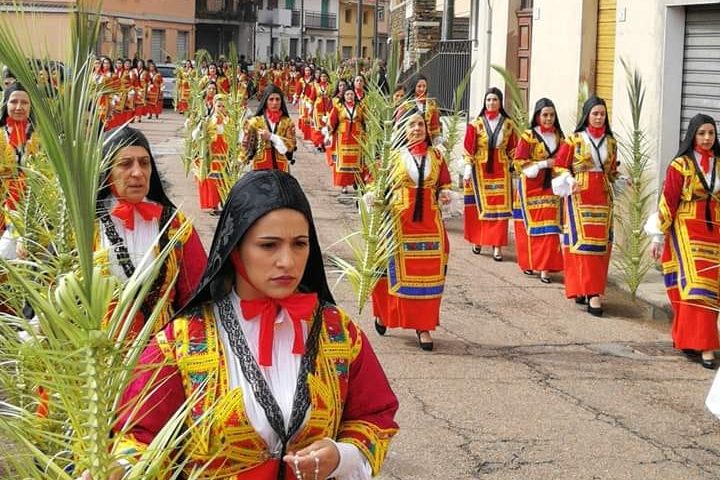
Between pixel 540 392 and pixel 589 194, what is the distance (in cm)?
294

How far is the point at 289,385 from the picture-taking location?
3271mm

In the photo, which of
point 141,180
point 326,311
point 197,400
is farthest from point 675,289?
point 197,400

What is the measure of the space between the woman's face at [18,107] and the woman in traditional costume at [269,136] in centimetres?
529

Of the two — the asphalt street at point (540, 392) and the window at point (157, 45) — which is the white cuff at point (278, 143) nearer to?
the asphalt street at point (540, 392)

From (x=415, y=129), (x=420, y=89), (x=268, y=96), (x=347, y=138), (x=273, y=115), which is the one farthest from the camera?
(x=347, y=138)

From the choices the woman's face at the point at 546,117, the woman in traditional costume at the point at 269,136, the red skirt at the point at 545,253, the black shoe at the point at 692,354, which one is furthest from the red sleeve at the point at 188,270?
the woman in traditional costume at the point at 269,136

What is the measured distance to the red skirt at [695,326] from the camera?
8.38 m

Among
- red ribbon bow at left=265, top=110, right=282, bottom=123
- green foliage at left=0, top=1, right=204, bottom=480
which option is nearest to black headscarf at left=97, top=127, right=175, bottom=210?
green foliage at left=0, top=1, right=204, bottom=480

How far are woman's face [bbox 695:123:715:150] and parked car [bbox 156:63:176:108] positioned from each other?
113 feet

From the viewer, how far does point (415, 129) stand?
8680mm

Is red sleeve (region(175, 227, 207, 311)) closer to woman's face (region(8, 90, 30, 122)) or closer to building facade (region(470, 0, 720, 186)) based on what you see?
woman's face (region(8, 90, 30, 122))

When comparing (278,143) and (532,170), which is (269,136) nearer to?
(278,143)

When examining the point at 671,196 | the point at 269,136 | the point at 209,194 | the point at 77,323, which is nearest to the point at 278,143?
the point at 269,136

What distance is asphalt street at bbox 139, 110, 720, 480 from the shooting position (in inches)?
250
